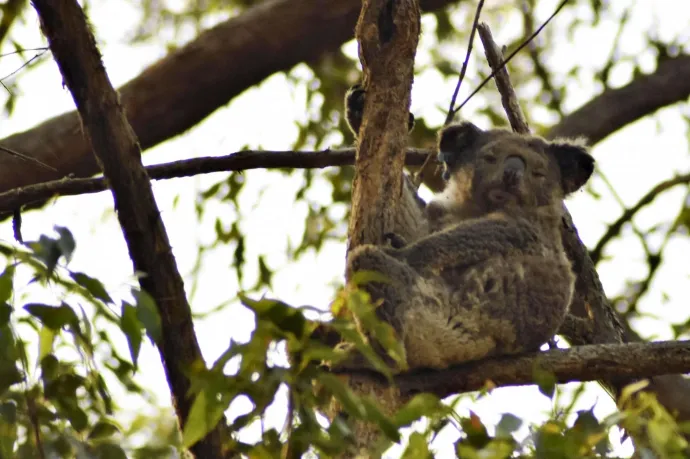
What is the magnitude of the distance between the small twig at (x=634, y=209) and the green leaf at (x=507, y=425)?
4.04 m

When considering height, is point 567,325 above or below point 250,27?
below

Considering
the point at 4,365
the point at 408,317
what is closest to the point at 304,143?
the point at 408,317

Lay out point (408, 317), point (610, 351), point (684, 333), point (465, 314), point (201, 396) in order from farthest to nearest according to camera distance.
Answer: point (684, 333)
point (465, 314)
point (408, 317)
point (610, 351)
point (201, 396)

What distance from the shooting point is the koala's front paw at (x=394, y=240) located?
2.92 m

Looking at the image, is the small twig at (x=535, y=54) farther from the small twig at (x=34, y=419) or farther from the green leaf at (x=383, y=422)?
the small twig at (x=34, y=419)

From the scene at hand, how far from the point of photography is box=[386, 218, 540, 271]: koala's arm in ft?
10.5

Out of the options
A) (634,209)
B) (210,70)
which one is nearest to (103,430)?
(210,70)

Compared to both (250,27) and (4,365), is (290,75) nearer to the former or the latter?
(250,27)

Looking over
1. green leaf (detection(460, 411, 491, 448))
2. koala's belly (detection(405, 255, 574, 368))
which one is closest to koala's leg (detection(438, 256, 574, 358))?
koala's belly (detection(405, 255, 574, 368))

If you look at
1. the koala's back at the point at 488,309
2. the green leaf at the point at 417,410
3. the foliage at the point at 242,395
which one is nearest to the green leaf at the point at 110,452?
the foliage at the point at 242,395

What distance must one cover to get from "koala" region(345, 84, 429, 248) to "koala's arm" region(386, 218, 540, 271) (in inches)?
2.8

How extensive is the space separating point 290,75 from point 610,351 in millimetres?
3242

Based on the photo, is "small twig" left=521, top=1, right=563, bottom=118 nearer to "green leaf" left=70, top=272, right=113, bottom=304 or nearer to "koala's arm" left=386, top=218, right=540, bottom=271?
"koala's arm" left=386, top=218, right=540, bottom=271

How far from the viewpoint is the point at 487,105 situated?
229 inches
